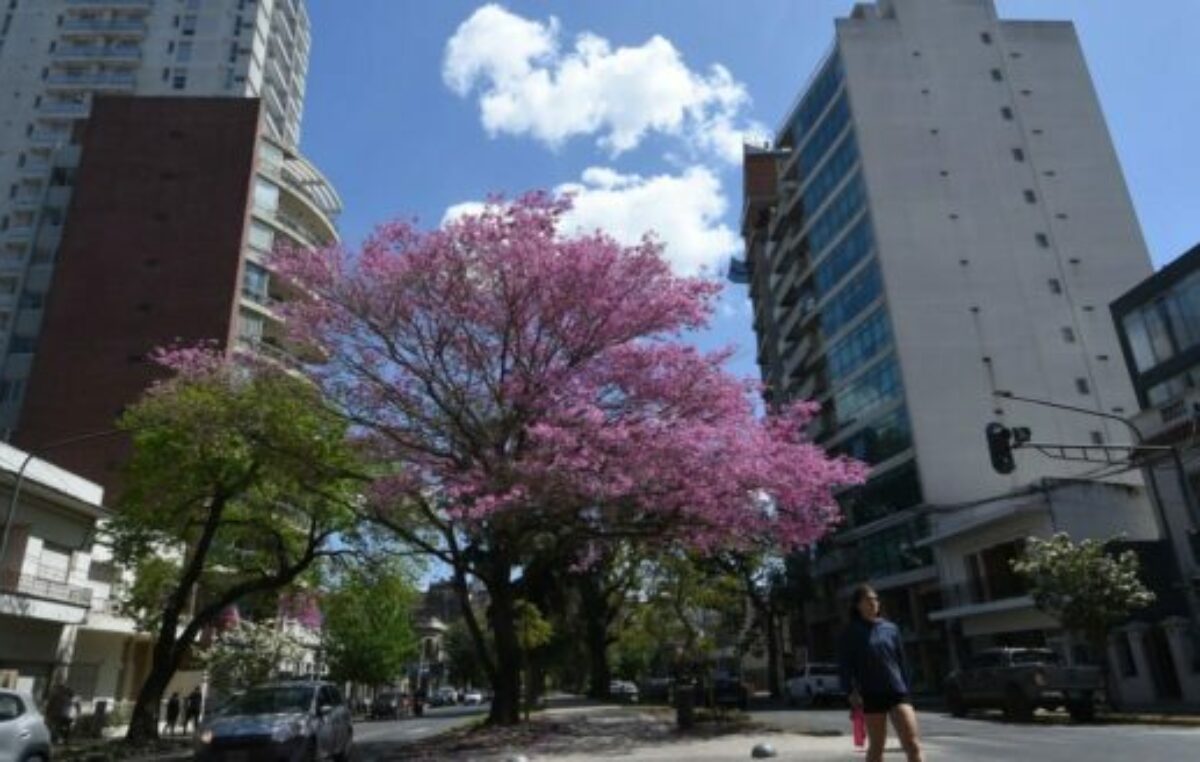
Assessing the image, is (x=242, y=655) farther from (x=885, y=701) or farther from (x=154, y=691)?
(x=885, y=701)

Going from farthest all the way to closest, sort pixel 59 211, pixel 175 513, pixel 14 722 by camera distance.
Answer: pixel 59 211
pixel 175 513
pixel 14 722

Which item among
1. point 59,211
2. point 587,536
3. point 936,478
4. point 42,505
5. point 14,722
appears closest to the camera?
point 14,722

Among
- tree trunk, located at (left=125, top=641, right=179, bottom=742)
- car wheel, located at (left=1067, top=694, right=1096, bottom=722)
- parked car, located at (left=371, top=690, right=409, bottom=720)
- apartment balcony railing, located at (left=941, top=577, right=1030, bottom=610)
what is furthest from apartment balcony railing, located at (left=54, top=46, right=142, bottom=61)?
car wheel, located at (left=1067, top=694, right=1096, bottom=722)

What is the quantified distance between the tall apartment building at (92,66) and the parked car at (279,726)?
56.4m

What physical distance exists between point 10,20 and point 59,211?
25.5 meters

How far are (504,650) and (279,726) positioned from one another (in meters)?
8.15

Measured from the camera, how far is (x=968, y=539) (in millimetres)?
41344

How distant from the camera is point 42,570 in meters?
29.1

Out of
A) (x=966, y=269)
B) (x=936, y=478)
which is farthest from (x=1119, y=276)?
(x=936, y=478)

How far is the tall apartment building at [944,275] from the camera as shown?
47.0 metres

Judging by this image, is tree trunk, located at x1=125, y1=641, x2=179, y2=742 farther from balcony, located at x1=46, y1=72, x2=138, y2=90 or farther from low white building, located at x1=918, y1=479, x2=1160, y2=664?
balcony, located at x1=46, y1=72, x2=138, y2=90

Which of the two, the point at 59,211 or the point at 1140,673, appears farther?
the point at 59,211

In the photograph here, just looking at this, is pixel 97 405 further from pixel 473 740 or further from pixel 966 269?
pixel 966 269

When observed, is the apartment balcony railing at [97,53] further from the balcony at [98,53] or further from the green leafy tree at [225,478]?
the green leafy tree at [225,478]
